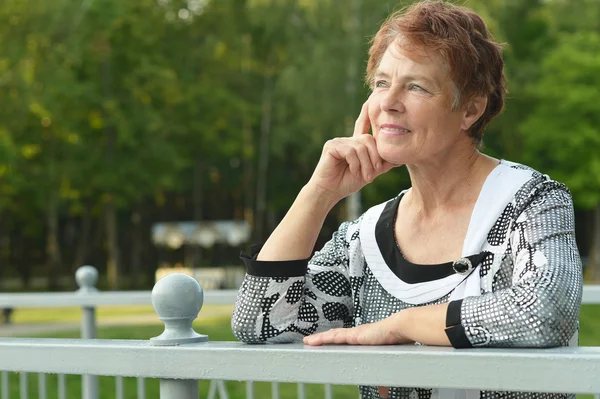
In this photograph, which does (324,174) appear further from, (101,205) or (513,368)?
(101,205)

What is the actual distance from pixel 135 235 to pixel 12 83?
15341mm

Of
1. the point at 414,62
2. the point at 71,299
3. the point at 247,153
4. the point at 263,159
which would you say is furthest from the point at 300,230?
the point at 263,159

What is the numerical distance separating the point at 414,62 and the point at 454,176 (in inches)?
12.9

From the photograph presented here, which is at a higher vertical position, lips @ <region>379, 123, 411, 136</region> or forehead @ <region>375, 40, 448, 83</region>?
forehead @ <region>375, 40, 448, 83</region>

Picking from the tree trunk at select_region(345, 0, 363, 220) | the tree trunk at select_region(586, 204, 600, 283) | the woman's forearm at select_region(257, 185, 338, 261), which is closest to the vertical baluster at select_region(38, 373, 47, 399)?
the woman's forearm at select_region(257, 185, 338, 261)

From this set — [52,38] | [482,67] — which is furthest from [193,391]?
[52,38]

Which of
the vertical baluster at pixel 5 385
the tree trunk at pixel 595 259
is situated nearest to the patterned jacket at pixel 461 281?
the vertical baluster at pixel 5 385

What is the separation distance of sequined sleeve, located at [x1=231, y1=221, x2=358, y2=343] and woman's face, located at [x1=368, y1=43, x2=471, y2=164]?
15.3 inches

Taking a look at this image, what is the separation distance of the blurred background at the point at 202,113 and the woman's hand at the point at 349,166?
856 inches

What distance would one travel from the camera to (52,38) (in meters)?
29.9

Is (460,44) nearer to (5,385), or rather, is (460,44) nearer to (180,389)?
(180,389)

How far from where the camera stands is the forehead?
8.28 ft

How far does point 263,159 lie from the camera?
38.8m

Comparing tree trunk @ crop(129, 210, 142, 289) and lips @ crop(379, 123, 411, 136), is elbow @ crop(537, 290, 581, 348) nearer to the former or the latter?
lips @ crop(379, 123, 411, 136)
